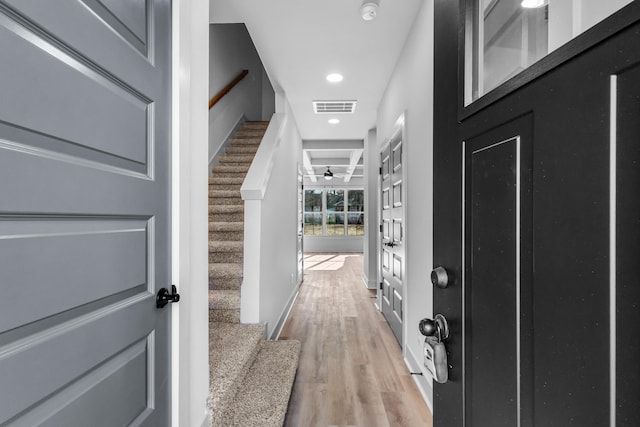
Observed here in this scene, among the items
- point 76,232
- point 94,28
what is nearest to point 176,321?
point 76,232

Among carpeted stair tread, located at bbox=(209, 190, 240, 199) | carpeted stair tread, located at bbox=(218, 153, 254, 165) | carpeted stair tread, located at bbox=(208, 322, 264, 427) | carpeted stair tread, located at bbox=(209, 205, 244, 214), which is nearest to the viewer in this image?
carpeted stair tread, located at bbox=(208, 322, 264, 427)

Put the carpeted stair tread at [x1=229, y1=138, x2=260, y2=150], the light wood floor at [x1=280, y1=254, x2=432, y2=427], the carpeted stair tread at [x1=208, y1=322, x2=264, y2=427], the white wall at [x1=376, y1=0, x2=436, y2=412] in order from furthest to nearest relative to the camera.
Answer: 1. the carpeted stair tread at [x1=229, y1=138, x2=260, y2=150]
2. the white wall at [x1=376, y1=0, x2=436, y2=412]
3. the light wood floor at [x1=280, y1=254, x2=432, y2=427]
4. the carpeted stair tread at [x1=208, y1=322, x2=264, y2=427]

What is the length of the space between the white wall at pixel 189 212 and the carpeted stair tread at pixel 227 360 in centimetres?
10

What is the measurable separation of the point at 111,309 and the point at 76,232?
253 millimetres

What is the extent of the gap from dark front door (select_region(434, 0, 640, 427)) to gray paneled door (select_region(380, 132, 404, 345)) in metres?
2.21

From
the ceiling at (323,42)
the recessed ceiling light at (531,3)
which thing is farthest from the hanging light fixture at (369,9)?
the recessed ceiling light at (531,3)

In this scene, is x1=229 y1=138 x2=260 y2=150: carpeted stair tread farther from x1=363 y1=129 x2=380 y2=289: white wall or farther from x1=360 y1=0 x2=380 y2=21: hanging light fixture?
x1=360 y1=0 x2=380 y2=21: hanging light fixture

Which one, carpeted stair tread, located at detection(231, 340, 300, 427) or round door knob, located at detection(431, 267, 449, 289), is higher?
round door knob, located at detection(431, 267, 449, 289)

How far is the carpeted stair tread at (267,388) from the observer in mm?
1802

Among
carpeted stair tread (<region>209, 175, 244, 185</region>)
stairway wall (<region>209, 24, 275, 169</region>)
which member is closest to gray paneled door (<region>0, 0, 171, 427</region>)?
carpeted stair tread (<region>209, 175, 244, 185</region>)

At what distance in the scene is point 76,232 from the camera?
81 cm

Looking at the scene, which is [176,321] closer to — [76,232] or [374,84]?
[76,232]

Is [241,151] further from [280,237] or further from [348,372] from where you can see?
[348,372]

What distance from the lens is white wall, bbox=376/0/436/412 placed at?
2.14 m
